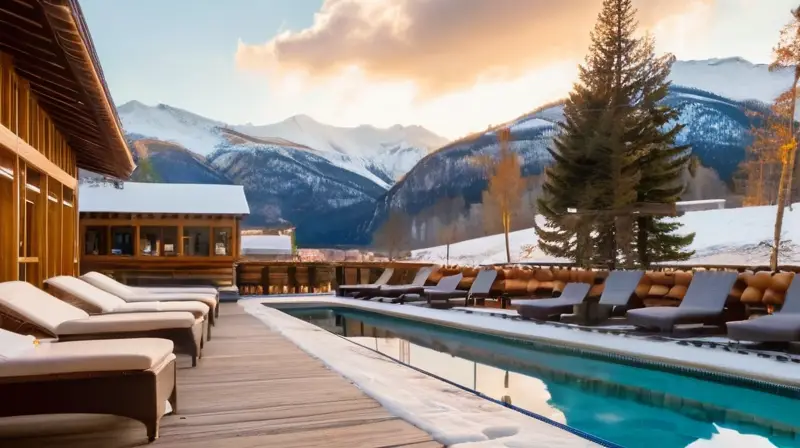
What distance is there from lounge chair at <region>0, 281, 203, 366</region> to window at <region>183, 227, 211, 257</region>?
43.7 ft

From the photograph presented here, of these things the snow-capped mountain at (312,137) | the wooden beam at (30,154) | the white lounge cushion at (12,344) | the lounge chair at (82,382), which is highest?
→ the snow-capped mountain at (312,137)

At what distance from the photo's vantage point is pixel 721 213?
37.7 m

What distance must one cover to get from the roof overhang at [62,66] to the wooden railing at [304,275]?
33.6 ft

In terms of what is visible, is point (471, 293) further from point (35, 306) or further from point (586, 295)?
point (35, 306)

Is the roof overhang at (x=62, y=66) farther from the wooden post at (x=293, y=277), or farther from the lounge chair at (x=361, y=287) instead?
the wooden post at (x=293, y=277)

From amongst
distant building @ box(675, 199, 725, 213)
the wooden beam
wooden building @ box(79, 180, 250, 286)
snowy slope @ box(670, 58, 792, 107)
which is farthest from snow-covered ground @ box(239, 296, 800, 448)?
snowy slope @ box(670, 58, 792, 107)

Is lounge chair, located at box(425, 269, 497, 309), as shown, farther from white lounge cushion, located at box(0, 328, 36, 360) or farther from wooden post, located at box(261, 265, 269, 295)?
white lounge cushion, located at box(0, 328, 36, 360)

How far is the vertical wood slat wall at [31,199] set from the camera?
5.84 meters

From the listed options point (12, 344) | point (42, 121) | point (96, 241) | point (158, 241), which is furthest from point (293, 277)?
point (12, 344)

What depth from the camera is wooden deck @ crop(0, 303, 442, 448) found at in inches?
120

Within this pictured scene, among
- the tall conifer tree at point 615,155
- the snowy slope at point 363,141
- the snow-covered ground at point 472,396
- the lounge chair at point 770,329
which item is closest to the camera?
the snow-covered ground at point 472,396

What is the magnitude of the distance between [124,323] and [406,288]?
11.1 meters

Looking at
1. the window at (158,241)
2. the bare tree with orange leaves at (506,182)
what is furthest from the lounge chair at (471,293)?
the bare tree with orange leaves at (506,182)

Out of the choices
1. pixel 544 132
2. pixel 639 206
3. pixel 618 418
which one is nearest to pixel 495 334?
pixel 618 418
